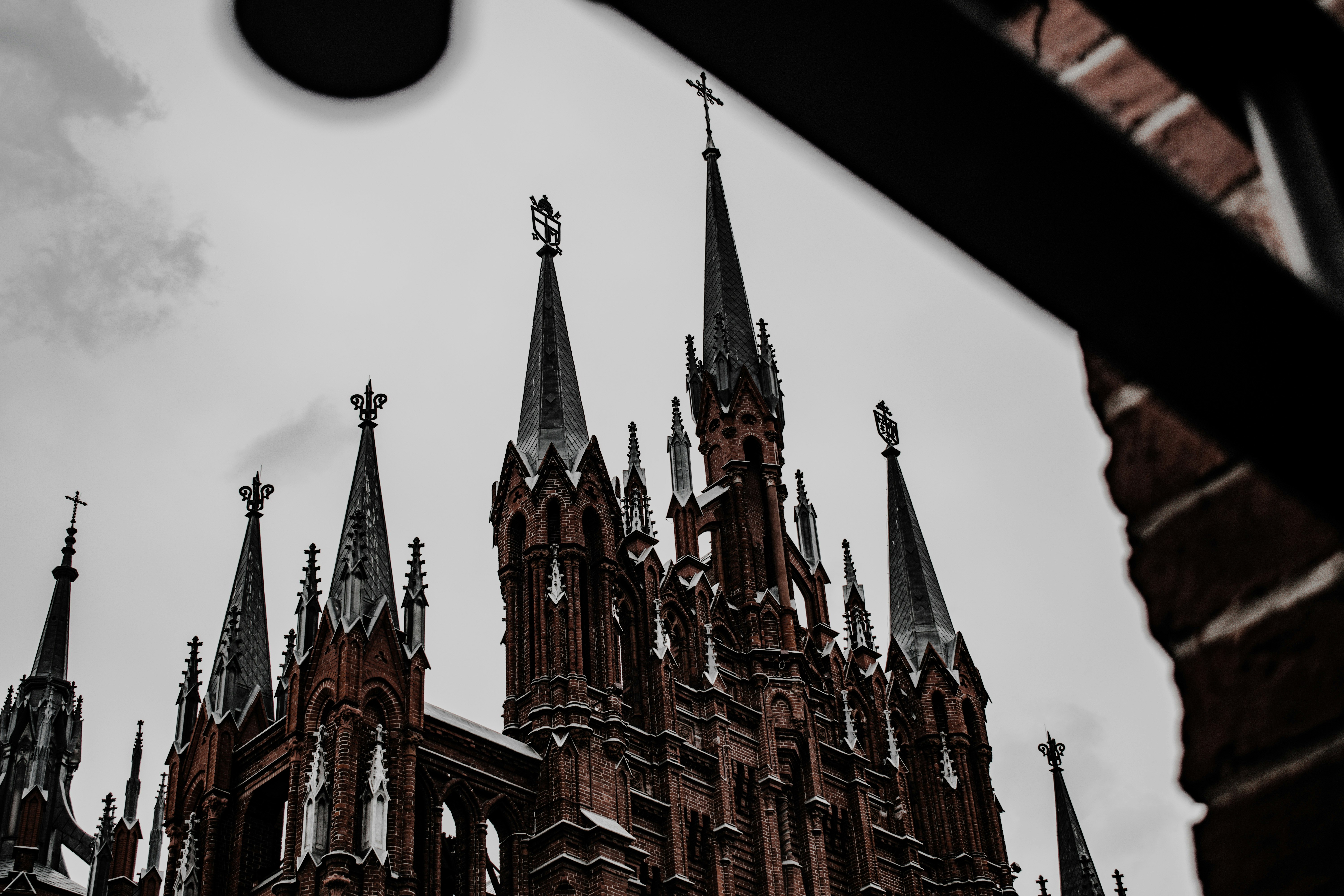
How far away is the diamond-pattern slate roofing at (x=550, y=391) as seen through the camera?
3016 centimetres

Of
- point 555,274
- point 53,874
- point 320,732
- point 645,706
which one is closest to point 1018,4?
point 320,732

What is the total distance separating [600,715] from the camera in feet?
87.1

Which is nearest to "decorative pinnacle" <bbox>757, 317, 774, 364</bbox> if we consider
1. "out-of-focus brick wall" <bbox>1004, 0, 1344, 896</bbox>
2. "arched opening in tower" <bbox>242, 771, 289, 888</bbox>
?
"arched opening in tower" <bbox>242, 771, 289, 888</bbox>

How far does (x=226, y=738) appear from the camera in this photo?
27.3 meters

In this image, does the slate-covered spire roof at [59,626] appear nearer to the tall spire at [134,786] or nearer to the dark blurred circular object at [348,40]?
the tall spire at [134,786]

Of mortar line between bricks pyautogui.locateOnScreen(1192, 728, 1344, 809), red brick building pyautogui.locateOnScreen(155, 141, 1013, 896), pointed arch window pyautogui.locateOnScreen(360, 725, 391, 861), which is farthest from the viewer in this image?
red brick building pyautogui.locateOnScreen(155, 141, 1013, 896)

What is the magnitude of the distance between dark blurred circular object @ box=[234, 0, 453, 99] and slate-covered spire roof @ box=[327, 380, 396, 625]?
80.4ft

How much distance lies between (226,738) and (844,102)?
27378mm

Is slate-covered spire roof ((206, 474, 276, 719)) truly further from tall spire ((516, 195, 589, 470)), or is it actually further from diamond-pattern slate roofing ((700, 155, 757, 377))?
diamond-pattern slate roofing ((700, 155, 757, 377))

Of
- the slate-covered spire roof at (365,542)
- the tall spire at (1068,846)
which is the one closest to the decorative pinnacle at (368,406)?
the slate-covered spire roof at (365,542)

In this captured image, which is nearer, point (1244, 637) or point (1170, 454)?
point (1244, 637)

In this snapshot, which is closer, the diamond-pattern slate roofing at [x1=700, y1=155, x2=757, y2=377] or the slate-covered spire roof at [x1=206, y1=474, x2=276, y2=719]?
the slate-covered spire roof at [x1=206, y1=474, x2=276, y2=719]

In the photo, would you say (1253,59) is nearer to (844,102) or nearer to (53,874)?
(844,102)

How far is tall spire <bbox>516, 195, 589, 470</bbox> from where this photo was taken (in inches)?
1188
